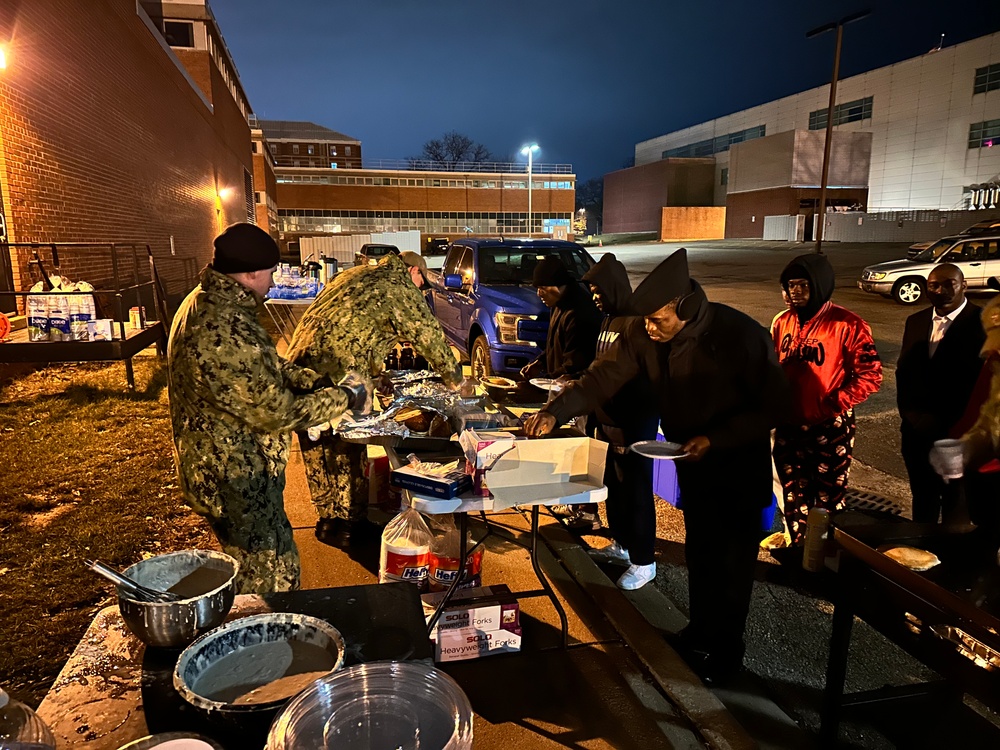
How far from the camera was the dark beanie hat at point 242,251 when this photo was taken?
2.59m

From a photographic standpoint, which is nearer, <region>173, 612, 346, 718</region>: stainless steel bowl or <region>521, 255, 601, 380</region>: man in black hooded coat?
<region>173, 612, 346, 718</region>: stainless steel bowl

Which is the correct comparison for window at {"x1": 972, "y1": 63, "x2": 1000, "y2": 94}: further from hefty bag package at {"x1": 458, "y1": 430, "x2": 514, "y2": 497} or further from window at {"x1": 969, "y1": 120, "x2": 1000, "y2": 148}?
hefty bag package at {"x1": 458, "y1": 430, "x2": 514, "y2": 497}

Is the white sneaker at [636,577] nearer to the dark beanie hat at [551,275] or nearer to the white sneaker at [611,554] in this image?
the white sneaker at [611,554]

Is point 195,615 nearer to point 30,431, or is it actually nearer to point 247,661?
point 247,661

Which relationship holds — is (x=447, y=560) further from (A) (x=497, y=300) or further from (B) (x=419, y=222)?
(B) (x=419, y=222)

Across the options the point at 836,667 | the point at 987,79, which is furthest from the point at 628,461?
the point at 987,79

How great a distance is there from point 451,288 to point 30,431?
5.51 metres

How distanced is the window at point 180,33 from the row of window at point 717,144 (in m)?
42.2

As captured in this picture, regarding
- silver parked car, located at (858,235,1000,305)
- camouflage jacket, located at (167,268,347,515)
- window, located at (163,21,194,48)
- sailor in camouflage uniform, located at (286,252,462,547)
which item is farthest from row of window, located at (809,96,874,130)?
camouflage jacket, located at (167,268,347,515)

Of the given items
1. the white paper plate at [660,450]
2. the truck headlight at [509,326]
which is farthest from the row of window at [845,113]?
the white paper plate at [660,450]

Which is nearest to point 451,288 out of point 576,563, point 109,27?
point 576,563

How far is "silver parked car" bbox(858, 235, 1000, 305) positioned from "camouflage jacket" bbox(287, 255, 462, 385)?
17206 mm

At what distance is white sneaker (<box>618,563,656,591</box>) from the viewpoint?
4145mm

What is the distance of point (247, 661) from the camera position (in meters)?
1.56
